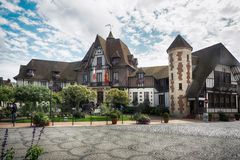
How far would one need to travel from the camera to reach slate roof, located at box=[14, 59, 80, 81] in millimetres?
41250

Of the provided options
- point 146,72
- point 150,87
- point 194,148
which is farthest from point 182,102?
point 194,148

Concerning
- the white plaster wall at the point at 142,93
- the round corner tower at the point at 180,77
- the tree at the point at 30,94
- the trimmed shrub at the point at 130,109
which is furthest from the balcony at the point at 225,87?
the tree at the point at 30,94

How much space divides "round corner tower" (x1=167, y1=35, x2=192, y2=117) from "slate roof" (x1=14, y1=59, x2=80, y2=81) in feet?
70.2

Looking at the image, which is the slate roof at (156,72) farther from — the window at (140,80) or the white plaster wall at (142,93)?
the white plaster wall at (142,93)

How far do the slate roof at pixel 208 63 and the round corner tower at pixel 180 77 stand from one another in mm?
1054

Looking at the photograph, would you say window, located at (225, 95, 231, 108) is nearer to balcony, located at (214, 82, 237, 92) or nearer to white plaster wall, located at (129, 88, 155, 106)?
balcony, located at (214, 82, 237, 92)

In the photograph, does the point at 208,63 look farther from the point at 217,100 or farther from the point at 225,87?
the point at 217,100

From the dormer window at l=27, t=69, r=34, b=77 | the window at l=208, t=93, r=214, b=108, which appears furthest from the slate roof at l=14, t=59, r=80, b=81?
the window at l=208, t=93, r=214, b=108

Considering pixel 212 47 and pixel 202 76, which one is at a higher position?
pixel 212 47

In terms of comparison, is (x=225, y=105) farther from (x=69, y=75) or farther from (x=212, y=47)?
(x=69, y=75)

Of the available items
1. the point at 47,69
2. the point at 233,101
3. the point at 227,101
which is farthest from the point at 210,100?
the point at 47,69

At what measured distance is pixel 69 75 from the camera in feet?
142

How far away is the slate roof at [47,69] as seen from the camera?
135 ft

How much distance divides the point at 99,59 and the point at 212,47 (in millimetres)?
18635
